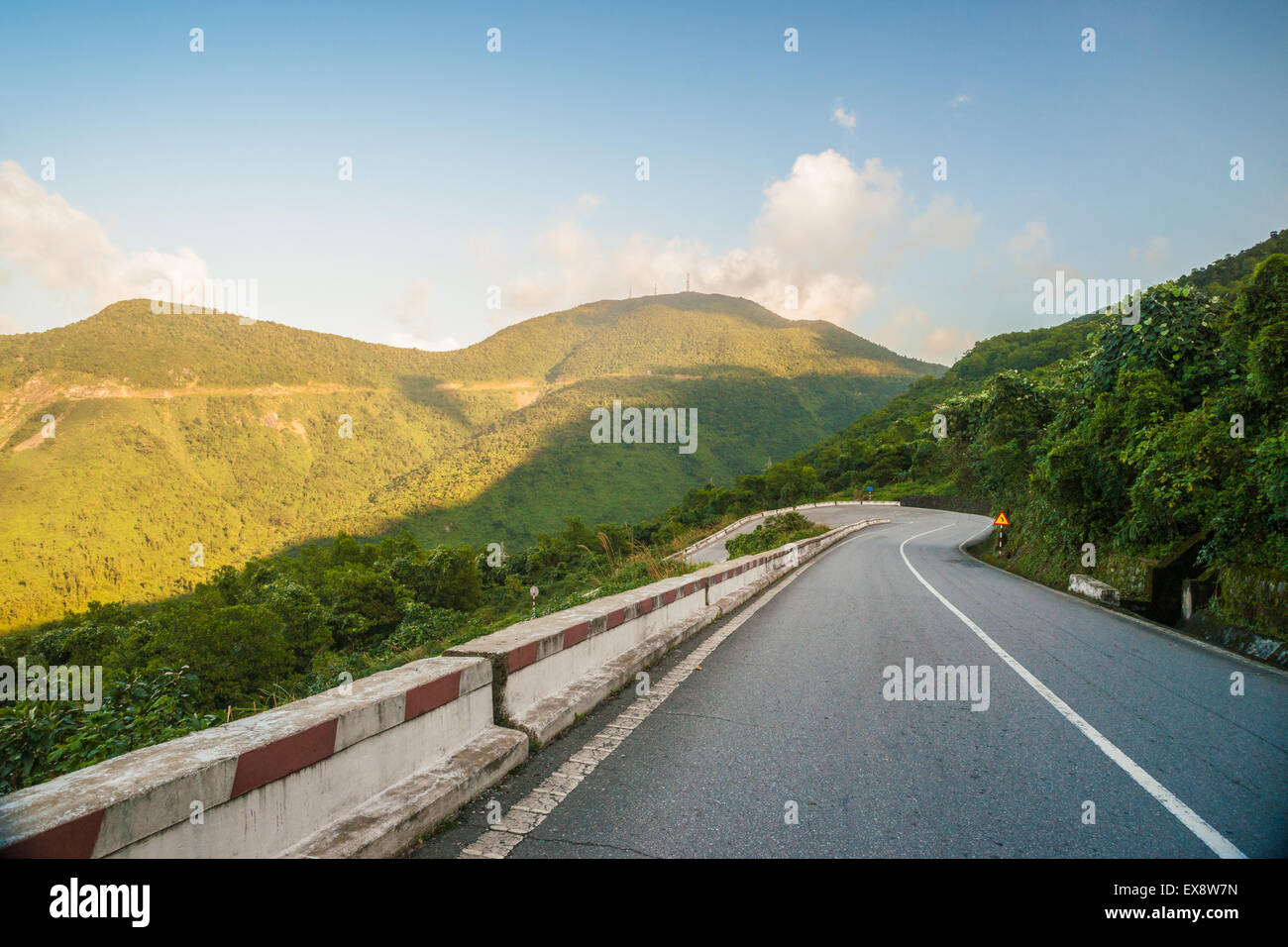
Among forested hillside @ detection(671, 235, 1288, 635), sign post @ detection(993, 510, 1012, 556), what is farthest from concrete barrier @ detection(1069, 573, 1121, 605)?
sign post @ detection(993, 510, 1012, 556)

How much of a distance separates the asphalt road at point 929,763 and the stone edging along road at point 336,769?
0.75 ft

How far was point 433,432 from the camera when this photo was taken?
17675 cm

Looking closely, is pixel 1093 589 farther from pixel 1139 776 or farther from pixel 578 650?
pixel 578 650

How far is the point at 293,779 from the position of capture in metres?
2.32

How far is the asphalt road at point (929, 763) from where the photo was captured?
110 inches

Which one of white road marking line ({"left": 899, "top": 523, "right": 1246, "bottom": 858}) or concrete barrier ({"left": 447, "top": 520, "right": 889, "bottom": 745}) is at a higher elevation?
concrete barrier ({"left": 447, "top": 520, "right": 889, "bottom": 745})

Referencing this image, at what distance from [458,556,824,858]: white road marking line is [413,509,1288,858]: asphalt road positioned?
7 centimetres

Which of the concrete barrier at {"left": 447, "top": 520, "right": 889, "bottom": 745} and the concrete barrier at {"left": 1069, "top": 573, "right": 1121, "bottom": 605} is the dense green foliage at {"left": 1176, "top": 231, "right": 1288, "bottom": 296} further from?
the concrete barrier at {"left": 447, "top": 520, "right": 889, "bottom": 745}

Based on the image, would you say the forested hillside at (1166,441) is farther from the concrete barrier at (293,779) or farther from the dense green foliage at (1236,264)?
the dense green foliage at (1236,264)

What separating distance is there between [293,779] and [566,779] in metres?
1.52

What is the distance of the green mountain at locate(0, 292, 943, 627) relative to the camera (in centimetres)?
10362

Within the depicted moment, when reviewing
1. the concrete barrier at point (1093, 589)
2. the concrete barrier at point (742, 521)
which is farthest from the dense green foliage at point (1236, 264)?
the concrete barrier at point (1093, 589)
